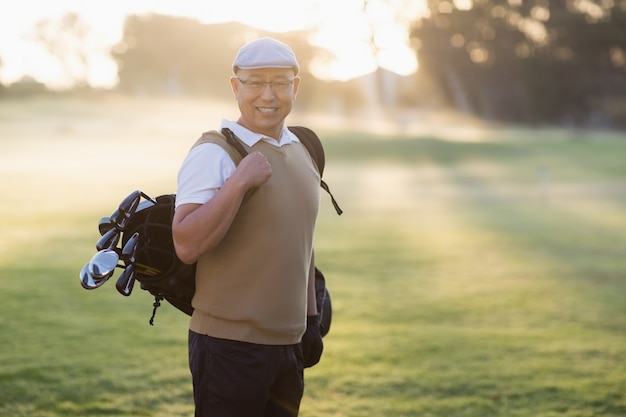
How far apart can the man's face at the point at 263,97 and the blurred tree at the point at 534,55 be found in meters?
54.9

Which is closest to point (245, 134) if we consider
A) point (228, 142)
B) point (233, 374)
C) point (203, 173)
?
point (228, 142)

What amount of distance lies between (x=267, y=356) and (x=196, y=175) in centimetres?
68

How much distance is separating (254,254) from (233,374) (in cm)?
43

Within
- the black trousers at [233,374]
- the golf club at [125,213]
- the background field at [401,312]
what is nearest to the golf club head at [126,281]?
the golf club at [125,213]

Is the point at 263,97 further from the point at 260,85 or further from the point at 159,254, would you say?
the point at 159,254

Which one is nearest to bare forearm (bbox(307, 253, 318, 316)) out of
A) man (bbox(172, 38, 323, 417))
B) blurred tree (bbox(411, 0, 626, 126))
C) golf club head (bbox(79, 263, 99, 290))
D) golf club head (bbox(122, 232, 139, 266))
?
man (bbox(172, 38, 323, 417))

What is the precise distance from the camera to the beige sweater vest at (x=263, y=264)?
2.94 m

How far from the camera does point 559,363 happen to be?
6.48 meters

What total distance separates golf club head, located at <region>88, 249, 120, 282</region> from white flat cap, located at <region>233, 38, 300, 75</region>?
769 mm

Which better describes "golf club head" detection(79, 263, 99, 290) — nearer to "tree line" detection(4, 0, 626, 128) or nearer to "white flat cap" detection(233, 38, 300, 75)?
"white flat cap" detection(233, 38, 300, 75)

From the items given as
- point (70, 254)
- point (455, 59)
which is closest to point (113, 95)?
point (455, 59)

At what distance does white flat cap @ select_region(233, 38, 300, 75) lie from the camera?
303 cm

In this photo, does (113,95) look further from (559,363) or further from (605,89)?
(559,363)

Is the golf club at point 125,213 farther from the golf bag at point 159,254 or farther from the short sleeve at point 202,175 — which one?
the short sleeve at point 202,175
